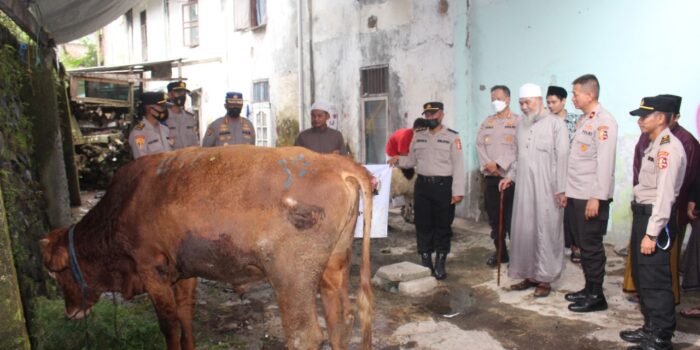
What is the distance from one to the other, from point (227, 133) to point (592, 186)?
412cm

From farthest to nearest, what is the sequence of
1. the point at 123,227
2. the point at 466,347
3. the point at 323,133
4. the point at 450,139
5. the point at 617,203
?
the point at 617,203 < the point at 323,133 < the point at 450,139 < the point at 466,347 < the point at 123,227

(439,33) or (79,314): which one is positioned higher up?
(439,33)

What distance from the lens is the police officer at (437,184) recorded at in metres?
5.96

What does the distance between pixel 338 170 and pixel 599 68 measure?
17.9 ft

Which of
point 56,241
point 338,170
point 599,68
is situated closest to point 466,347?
point 338,170

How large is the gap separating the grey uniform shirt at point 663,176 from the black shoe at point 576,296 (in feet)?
4.16

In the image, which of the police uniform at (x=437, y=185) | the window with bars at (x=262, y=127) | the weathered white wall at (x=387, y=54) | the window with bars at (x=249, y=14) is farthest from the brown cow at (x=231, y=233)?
the window with bars at (x=249, y=14)

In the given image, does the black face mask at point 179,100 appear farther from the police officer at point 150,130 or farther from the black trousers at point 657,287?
the black trousers at point 657,287

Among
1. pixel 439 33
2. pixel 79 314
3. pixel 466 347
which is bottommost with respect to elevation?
pixel 466 347

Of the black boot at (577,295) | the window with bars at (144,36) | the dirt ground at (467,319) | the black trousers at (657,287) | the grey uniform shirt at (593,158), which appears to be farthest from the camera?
the window with bars at (144,36)

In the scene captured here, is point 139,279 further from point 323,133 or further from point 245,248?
point 323,133

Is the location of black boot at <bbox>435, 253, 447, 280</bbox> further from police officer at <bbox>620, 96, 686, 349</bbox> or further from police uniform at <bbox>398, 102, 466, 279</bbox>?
police officer at <bbox>620, 96, 686, 349</bbox>

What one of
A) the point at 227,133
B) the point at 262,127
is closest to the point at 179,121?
the point at 227,133

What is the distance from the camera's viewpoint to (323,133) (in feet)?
21.5
